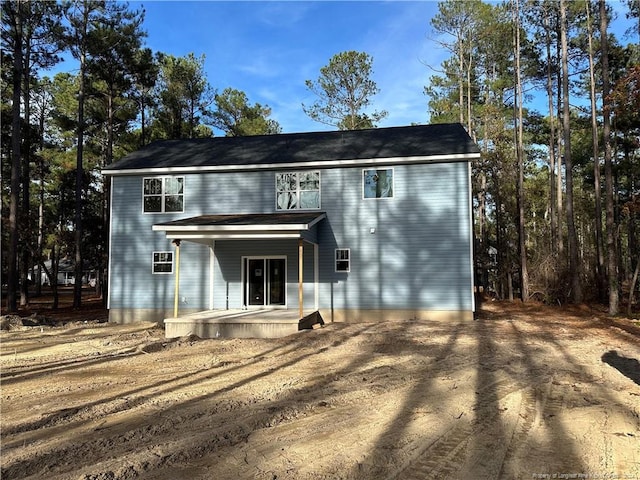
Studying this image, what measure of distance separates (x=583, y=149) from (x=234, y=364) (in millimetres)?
27454

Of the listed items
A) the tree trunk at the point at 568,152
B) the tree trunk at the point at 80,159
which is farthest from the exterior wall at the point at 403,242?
the tree trunk at the point at 80,159

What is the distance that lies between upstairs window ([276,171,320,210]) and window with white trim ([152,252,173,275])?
3.92 m

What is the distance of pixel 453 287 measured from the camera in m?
13.1

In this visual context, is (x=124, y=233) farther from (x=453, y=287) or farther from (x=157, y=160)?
(x=453, y=287)

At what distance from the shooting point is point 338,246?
45.5 feet

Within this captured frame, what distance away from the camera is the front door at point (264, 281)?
1427cm

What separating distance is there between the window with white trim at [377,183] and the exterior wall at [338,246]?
15 centimetres

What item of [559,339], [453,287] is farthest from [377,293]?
[559,339]

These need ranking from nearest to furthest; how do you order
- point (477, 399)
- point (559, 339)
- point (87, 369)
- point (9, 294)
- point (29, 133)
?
1. point (477, 399)
2. point (87, 369)
3. point (559, 339)
4. point (9, 294)
5. point (29, 133)

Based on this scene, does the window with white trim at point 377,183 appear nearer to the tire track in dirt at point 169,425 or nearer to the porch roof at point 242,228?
the porch roof at point 242,228

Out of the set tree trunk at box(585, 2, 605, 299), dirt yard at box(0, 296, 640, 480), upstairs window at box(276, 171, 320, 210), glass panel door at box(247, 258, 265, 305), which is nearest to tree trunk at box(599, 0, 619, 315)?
tree trunk at box(585, 2, 605, 299)

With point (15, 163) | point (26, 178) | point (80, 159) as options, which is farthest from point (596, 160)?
point (26, 178)

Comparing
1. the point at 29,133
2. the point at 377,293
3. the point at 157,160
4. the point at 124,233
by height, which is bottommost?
the point at 377,293

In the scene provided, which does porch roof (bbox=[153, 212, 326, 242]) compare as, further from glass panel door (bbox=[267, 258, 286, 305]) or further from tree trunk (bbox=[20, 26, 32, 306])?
tree trunk (bbox=[20, 26, 32, 306])
